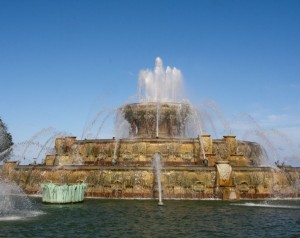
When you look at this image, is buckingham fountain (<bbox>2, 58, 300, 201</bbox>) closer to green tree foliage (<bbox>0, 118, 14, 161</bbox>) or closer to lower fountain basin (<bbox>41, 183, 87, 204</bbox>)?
lower fountain basin (<bbox>41, 183, 87, 204</bbox>)

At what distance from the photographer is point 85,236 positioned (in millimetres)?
11609

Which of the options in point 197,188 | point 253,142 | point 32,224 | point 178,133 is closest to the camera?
point 32,224

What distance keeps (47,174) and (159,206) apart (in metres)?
9.66

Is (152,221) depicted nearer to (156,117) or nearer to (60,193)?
(60,193)

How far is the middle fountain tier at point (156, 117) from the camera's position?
33434 mm

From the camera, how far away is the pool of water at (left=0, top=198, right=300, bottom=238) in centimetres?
1221

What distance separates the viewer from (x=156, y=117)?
33500 mm

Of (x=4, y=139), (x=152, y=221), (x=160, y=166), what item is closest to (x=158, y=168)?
(x=160, y=166)

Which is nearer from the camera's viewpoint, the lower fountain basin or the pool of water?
the pool of water

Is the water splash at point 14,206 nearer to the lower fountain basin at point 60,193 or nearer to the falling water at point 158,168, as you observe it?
the lower fountain basin at point 60,193

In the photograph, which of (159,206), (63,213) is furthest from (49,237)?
(159,206)

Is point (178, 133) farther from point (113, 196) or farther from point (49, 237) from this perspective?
point (49, 237)

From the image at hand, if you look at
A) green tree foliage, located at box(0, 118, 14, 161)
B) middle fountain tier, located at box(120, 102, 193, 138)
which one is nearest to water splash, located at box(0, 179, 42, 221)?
middle fountain tier, located at box(120, 102, 193, 138)

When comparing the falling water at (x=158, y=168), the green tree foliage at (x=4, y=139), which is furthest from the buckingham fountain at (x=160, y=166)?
the green tree foliage at (x=4, y=139)
